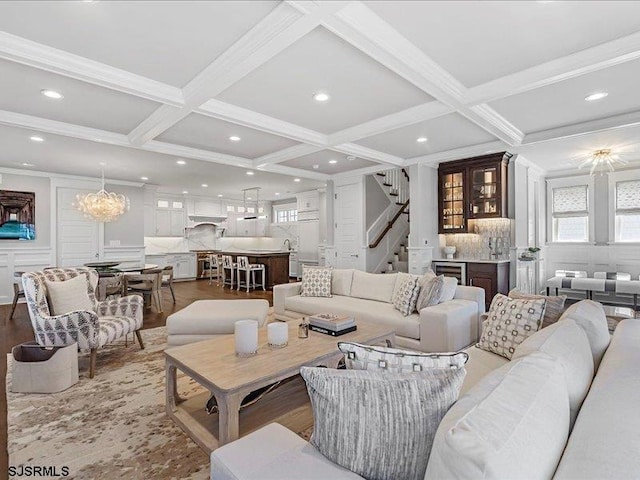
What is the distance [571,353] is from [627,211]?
692cm

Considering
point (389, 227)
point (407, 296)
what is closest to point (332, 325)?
point (407, 296)

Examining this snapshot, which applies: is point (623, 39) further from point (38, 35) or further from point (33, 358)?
point (33, 358)

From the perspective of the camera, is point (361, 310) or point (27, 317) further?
point (27, 317)

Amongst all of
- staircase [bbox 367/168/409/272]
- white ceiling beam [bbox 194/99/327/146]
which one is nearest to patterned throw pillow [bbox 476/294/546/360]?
white ceiling beam [bbox 194/99/327/146]

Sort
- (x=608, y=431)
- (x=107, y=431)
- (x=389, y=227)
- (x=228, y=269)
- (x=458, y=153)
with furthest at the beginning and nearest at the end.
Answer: (x=228, y=269) → (x=389, y=227) → (x=458, y=153) → (x=107, y=431) → (x=608, y=431)

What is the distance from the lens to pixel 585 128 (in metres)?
4.21

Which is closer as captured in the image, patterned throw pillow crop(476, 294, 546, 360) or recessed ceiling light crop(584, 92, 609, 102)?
patterned throw pillow crop(476, 294, 546, 360)

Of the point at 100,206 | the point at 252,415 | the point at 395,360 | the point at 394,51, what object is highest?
the point at 394,51

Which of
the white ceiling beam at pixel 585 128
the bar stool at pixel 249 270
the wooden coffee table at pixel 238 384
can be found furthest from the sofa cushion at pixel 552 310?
the bar stool at pixel 249 270

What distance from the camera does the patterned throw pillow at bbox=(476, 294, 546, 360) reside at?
2154 mm

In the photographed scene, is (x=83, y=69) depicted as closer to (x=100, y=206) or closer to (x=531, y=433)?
(x=531, y=433)

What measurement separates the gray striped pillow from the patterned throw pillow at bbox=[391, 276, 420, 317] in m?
2.71

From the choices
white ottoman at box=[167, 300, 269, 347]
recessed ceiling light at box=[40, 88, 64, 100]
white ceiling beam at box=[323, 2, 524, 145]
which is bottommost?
white ottoman at box=[167, 300, 269, 347]

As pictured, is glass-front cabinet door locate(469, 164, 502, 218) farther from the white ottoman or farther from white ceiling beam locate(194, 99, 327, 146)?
the white ottoman
